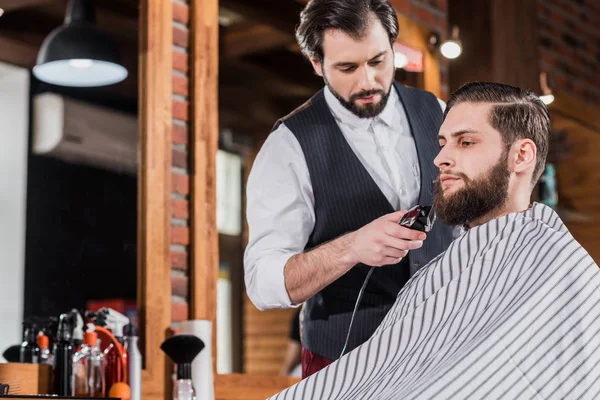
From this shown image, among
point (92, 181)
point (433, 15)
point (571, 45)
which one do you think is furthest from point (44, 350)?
point (571, 45)

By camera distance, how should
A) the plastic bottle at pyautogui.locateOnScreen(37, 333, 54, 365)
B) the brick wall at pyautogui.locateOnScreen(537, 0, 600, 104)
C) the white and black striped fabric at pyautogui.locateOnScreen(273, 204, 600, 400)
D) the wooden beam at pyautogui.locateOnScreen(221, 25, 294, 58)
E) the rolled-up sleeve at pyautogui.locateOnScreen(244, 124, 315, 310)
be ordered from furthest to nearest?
1. the brick wall at pyautogui.locateOnScreen(537, 0, 600, 104)
2. the wooden beam at pyautogui.locateOnScreen(221, 25, 294, 58)
3. the plastic bottle at pyautogui.locateOnScreen(37, 333, 54, 365)
4. the rolled-up sleeve at pyautogui.locateOnScreen(244, 124, 315, 310)
5. the white and black striped fabric at pyautogui.locateOnScreen(273, 204, 600, 400)

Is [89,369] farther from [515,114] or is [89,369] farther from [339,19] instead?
[515,114]

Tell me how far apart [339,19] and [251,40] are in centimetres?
116

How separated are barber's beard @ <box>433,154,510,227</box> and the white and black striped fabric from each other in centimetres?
6

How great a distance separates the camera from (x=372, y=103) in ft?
7.48

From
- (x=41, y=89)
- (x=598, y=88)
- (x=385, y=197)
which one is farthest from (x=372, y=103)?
(x=598, y=88)

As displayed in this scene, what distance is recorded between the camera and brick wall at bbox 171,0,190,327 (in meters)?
2.95

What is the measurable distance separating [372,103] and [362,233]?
1.42ft

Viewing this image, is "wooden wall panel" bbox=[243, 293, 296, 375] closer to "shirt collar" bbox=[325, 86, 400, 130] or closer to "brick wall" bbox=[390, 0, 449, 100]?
"brick wall" bbox=[390, 0, 449, 100]

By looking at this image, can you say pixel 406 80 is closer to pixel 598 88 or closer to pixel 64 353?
pixel 64 353

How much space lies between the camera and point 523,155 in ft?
6.93

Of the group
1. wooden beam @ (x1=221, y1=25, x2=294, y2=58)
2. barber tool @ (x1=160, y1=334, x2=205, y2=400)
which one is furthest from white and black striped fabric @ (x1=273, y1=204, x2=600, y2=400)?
wooden beam @ (x1=221, y1=25, x2=294, y2=58)

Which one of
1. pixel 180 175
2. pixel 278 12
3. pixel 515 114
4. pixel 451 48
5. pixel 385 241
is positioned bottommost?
pixel 385 241

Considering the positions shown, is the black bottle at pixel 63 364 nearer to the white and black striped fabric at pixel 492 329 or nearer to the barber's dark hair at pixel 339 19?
the white and black striped fabric at pixel 492 329
